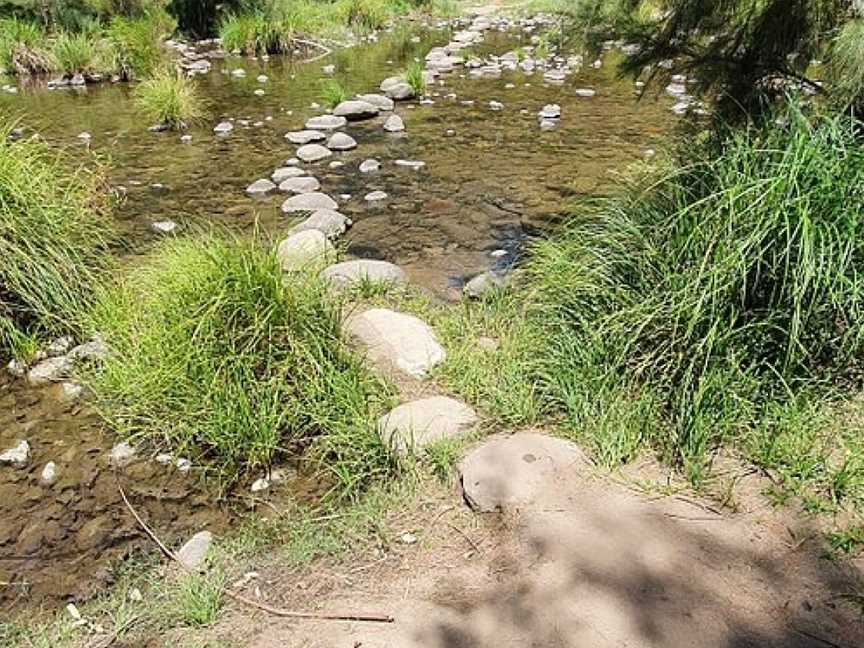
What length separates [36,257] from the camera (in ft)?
13.8

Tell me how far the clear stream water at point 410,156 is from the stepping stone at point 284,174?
0.76 ft

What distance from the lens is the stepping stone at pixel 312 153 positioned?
7645 millimetres

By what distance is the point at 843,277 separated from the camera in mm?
2842

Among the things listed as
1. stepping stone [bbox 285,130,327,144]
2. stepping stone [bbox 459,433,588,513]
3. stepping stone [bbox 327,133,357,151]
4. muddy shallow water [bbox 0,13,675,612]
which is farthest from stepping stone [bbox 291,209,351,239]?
stepping stone [bbox 459,433,588,513]

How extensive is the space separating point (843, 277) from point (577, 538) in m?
1.44

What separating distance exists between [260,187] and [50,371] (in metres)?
3.20

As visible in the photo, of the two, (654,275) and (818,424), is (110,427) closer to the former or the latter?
(654,275)

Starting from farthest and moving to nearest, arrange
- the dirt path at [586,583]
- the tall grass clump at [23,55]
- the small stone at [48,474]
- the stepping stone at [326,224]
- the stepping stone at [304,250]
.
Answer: the tall grass clump at [23,55], the stepping stone at [326,224], the stepping stone at [304,250], the small stone at [48,474], the dirt path at [586,583]

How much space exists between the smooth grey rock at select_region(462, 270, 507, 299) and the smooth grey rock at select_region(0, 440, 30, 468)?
8.56 ft

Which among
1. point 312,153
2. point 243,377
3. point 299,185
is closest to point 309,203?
point 299,185

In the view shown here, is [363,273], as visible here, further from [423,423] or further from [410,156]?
[410,156]

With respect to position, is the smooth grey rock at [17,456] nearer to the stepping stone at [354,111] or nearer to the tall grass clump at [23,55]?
the stepping stone at [354,111]

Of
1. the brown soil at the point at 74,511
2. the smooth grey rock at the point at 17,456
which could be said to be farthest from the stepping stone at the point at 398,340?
the smooth grey rock at the point at 17,456

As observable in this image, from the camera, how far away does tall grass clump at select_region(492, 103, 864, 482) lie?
9.55ft
